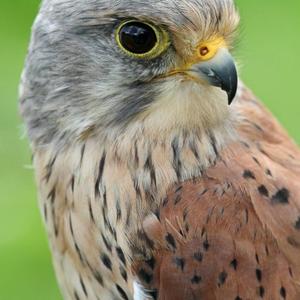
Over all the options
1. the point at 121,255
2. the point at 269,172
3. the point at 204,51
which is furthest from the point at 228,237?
the point at 204,51

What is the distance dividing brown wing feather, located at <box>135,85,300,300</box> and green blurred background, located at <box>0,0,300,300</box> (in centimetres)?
250

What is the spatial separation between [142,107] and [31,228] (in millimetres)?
3810

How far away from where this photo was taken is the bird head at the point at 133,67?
5582 mm

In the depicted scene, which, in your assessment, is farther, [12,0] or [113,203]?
[12,0]

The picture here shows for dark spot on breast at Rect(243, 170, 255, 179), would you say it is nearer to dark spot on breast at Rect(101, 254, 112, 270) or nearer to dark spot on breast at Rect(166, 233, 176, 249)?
dark spot on breast at Rect(166, 233, 176, 249)

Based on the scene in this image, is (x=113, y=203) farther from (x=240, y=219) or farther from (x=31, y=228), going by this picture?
(x=31, y=228)

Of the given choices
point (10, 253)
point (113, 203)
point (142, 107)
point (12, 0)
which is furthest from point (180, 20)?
point (12, 0)

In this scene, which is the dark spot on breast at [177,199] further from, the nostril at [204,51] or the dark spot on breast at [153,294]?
the nostril at [204,51]

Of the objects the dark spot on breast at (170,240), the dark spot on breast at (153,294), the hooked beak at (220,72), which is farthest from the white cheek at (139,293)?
the hooked beak at (220,72)

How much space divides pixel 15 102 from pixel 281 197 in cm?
498

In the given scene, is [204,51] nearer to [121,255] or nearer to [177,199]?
[177,199]

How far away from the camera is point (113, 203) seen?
577 centimetres

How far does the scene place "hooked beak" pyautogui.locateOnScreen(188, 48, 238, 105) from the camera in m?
5.50

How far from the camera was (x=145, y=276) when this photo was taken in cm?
568
